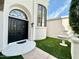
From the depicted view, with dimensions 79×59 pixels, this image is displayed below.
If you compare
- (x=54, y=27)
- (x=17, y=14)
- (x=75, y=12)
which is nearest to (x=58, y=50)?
(x=75, y=12)

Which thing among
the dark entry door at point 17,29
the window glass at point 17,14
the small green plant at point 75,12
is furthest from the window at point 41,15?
the small green plant at point 75,12

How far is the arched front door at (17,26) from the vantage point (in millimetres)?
10310

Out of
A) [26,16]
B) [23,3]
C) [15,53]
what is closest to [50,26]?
[26,16]

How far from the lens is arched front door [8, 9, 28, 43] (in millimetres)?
10310

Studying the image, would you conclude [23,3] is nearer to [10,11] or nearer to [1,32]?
[10,11]

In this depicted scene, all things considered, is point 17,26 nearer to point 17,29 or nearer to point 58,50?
point 17,29

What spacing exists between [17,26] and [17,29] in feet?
0.84

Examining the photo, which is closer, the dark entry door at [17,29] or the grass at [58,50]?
the grass at [58,50]

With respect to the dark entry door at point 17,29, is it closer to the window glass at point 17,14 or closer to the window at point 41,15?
the window glass at point 17,14

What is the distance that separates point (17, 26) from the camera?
37.0ft

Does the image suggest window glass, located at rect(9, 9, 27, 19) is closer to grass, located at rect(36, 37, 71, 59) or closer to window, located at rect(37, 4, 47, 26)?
window, located at rect(37, 4, 47, 26)

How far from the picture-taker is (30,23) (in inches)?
475

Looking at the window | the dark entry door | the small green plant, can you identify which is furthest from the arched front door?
the small green plant

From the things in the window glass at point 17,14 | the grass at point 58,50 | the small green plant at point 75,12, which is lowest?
the grass at point 58,50
